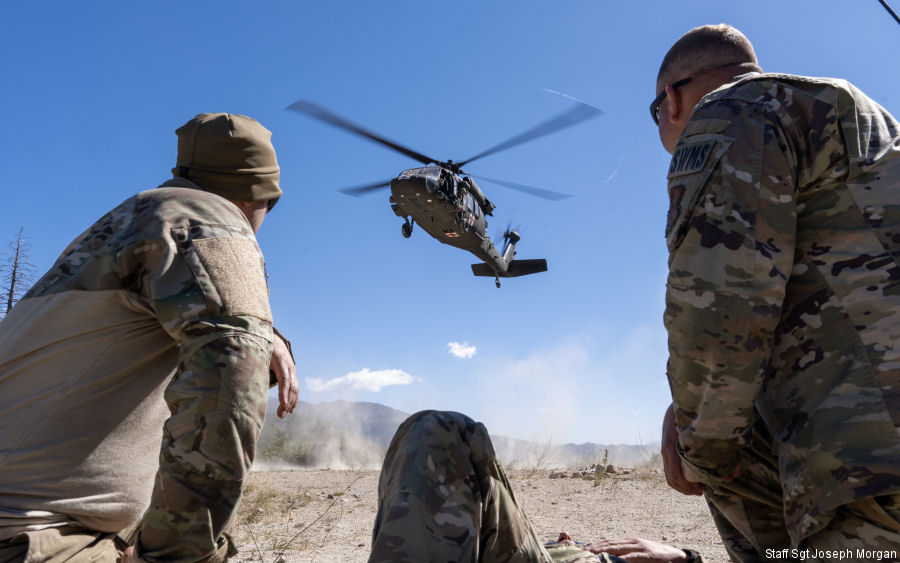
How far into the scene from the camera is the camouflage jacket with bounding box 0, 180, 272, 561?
1.87 metres

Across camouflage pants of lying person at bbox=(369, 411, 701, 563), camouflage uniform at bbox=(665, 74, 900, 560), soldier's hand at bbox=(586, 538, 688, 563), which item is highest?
camouflage uniform at bbox=(665, 74, 900, 560)

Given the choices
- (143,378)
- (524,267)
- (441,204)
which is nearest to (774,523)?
(143,378)

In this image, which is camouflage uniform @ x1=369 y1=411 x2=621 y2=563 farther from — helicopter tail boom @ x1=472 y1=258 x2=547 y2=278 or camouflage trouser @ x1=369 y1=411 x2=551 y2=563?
helicopter tail boom @ x1=472 y1=258 x2=547 y2=278

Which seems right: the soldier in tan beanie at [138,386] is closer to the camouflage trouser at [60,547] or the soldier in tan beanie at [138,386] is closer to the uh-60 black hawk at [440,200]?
the camouflage trouser at [60,547]

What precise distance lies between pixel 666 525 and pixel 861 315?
4468 mm

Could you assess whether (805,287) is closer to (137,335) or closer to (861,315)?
(861,315)

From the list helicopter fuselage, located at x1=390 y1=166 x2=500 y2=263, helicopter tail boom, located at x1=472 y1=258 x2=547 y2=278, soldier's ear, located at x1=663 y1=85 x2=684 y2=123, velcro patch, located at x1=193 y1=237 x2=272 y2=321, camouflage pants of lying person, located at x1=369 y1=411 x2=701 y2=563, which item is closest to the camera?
camouflage pants of lying person, located at x1=369 y1=411 x2=701 y2=563

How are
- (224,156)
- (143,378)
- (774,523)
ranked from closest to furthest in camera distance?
(774,523) < (143,378) < (224,156)

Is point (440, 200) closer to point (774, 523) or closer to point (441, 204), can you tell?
point (441, 204)

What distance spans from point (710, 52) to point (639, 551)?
1976 millimetres

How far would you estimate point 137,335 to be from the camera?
219 cm

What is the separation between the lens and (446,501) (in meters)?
1.58

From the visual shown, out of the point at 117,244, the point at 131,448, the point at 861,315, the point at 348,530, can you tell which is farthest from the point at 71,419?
the point at 348,530

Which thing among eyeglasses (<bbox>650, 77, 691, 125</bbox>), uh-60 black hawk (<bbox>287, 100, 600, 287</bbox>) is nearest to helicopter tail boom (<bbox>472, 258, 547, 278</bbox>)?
uh-60 black hawk (<bbox>287, 100, 600, 287</bbox>)
